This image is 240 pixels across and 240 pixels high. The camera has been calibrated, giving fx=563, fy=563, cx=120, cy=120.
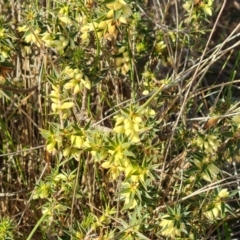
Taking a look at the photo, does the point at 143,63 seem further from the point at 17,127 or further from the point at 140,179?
the point at 140,179

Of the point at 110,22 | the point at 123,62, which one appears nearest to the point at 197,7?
the point at 123,62

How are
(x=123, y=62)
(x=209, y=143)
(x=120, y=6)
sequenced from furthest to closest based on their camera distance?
(x=123, y=62)
(x=209, y=143)
(x=120, y=6)

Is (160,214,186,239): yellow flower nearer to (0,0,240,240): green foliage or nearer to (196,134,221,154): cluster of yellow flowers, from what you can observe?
(0,0,240,240): green foliage

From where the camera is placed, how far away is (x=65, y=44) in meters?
1.29

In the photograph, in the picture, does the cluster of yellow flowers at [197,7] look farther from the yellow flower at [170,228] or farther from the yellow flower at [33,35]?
the yellow flower at [170,228]

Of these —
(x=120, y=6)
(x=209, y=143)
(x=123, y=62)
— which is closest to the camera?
(x=120, y=6)

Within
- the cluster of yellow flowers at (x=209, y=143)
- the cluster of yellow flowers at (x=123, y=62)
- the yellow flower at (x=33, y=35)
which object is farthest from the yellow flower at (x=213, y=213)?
the yellow flower at (x=33, y=35)

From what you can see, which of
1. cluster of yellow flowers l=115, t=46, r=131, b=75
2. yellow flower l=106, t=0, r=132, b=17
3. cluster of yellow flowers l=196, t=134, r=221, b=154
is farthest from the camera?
cluster of yellow flowers l=115, t=46, r=131, b=75

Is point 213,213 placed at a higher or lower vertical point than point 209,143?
lower

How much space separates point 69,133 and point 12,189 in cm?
56

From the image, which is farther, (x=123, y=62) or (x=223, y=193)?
(x=123, y=62)

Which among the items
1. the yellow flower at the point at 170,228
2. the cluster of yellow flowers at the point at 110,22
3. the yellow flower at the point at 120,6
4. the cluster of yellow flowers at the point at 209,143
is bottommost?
the yellow flower at the point at 170,228

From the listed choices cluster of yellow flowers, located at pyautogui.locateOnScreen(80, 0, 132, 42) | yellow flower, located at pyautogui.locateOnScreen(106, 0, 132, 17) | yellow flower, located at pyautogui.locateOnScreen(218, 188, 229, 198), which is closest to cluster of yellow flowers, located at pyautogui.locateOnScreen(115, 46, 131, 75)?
cluster of yellow flowers, located at pyautogui.locateOnScreen(80, 0, 132, 42)

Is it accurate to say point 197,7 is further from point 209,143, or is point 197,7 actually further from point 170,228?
point 170,228
